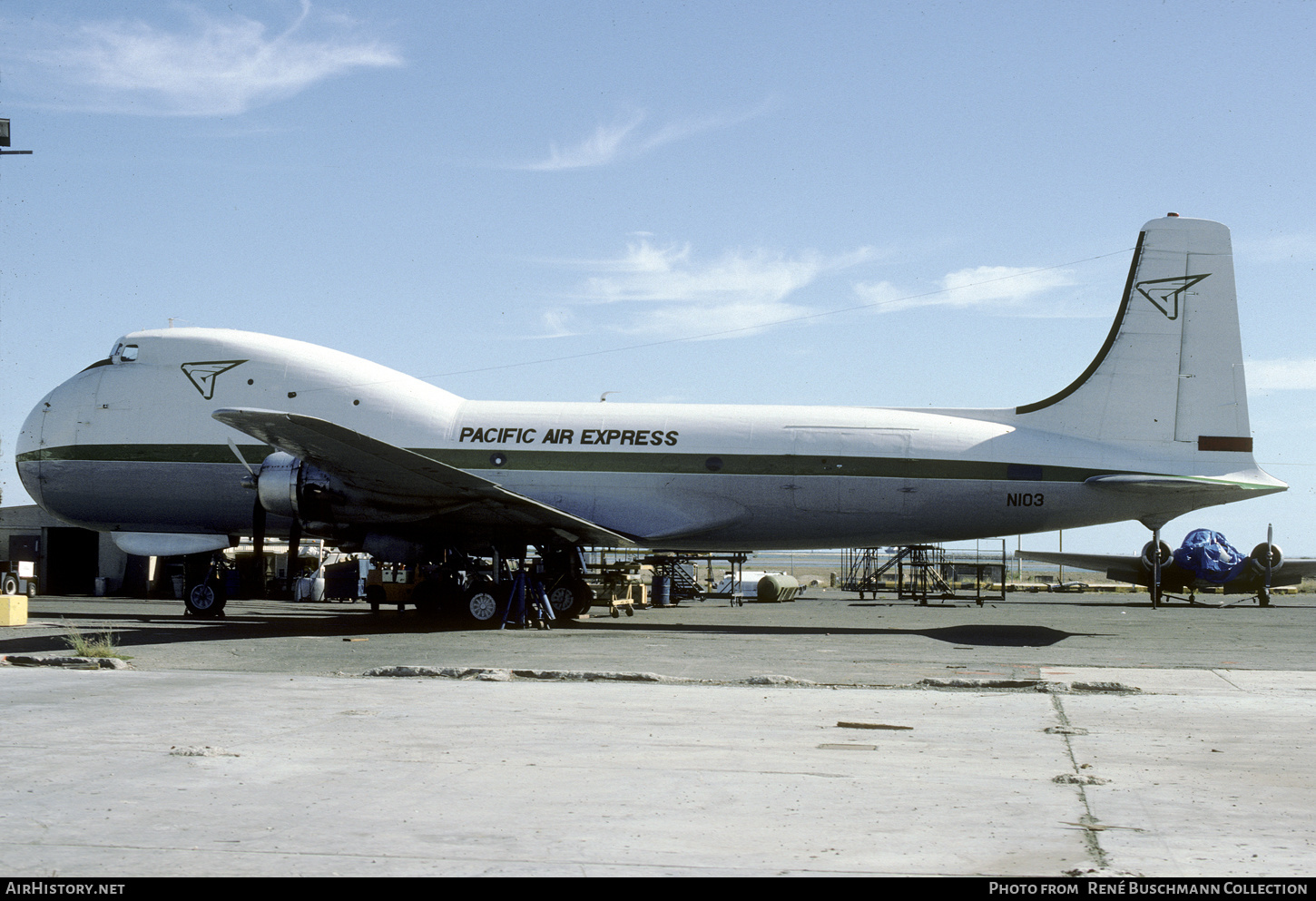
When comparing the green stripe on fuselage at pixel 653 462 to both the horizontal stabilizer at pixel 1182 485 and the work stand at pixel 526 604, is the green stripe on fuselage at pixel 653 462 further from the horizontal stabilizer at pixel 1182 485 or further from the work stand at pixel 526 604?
the work stand at pixel 526 604

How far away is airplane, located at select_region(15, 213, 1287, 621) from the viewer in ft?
77.6

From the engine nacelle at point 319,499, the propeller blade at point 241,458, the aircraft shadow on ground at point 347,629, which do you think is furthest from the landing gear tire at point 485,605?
the propeller blade at point 241,458

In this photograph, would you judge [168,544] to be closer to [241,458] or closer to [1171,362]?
[241,458]

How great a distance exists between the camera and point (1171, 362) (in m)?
24.4

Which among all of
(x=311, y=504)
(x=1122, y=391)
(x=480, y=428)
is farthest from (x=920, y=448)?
(x=311, y=504)

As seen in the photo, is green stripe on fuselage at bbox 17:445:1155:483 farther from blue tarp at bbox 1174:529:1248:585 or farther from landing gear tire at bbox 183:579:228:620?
blue tarp at bbox 1174:529:1248:585

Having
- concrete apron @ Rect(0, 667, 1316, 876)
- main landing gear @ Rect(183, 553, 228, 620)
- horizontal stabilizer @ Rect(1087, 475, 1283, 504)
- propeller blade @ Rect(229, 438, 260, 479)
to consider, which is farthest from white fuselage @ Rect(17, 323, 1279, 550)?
concrete apron @ Rect(0, 667, 1316, 876)

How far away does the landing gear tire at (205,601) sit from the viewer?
2503 cm

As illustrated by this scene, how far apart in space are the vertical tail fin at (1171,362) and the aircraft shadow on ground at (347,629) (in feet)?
15.9

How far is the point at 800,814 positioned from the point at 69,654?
11983mm

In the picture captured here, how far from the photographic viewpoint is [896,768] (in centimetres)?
783

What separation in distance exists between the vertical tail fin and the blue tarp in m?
26.2

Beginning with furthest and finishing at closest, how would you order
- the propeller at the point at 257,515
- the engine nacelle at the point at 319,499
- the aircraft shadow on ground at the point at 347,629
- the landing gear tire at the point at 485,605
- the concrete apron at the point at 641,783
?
the landing gear tire at the point at 485,605 → the propeller at the point at 257,515 → the engine nacelle at the point at 319,499 → the aircraft shadow on ground at the point at 347,629 → the concrete apron at the point at 641,783

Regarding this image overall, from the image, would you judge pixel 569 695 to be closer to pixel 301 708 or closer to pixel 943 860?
pixel 301 708
